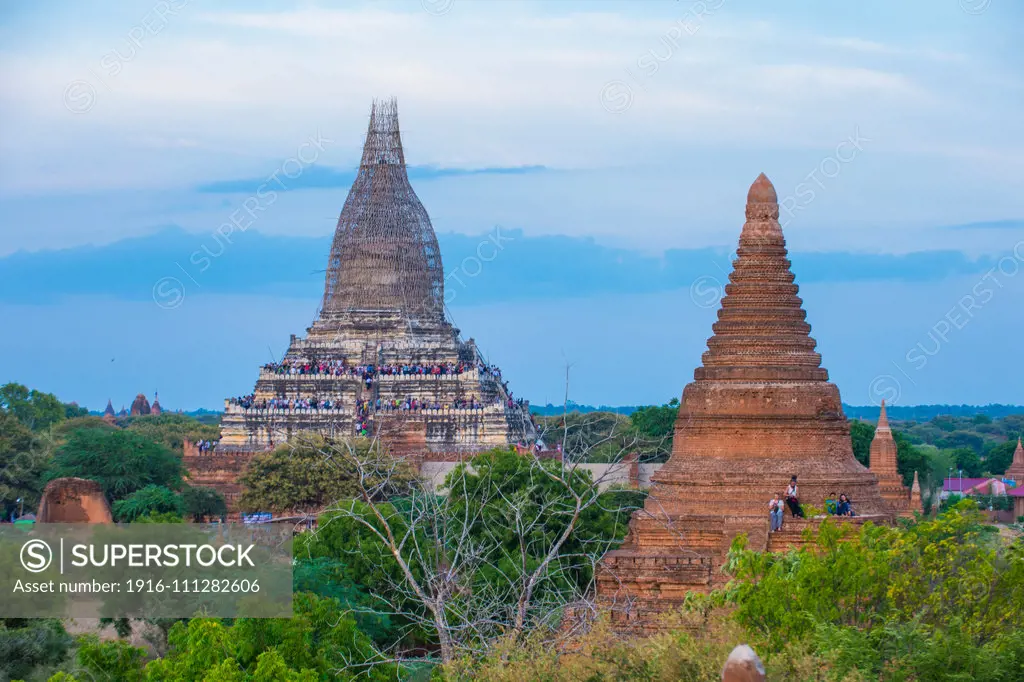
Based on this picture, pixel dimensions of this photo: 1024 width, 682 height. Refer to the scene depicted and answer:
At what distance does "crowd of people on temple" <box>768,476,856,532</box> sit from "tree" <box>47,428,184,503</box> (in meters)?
31.6

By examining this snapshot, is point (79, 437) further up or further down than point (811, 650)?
further up

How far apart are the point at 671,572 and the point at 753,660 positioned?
64.1 ft

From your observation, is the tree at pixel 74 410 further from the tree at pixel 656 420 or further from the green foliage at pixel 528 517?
the green foliage at pixel 528 517

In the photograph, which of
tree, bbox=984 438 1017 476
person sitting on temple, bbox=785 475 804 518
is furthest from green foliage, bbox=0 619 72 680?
tree, bbox=984 438 1017 476

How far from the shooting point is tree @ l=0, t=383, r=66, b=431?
380 feet

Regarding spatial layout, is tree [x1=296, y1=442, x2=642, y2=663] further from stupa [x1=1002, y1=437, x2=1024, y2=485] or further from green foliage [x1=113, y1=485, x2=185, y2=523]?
stupa [x1=1002, y1=437, x2=1024, y2=485]

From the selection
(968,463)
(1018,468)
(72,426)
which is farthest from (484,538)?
(968,463)

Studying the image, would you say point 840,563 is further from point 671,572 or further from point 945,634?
point 671,572

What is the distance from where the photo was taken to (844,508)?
126 feet

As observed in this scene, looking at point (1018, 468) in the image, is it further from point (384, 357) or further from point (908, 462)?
point (384, 357)

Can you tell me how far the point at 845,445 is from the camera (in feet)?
135

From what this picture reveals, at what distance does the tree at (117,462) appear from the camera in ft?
221

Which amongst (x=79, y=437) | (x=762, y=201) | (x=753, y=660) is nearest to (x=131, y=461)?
(x=79, y=437)

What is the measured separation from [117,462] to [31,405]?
49947 millimetres
